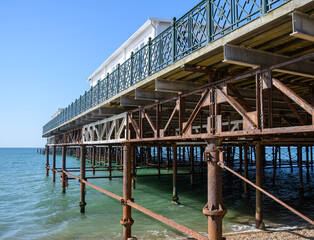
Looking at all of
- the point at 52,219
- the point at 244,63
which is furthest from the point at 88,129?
the point at 244,63

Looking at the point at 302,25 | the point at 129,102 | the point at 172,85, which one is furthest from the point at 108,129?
the point at 302,25

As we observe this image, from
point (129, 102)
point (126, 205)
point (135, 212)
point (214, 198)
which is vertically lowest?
point (135, 212)

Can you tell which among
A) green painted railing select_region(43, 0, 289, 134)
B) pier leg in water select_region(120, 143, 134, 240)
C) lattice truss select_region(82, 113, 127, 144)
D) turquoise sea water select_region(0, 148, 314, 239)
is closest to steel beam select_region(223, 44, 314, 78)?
green painted railing select_region(43, 0, 289, 134)

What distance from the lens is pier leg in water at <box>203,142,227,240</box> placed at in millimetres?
5938

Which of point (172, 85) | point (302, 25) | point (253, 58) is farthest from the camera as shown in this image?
point (172, 85)

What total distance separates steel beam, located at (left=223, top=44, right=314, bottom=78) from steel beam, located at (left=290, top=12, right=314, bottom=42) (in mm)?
965

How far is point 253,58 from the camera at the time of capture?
607 centimetres

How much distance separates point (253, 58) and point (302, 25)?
1520 millimetres

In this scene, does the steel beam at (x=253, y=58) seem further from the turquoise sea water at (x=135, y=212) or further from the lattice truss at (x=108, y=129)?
the turquoise sea water at (x=135, y=212)

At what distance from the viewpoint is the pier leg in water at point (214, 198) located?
5.94 m

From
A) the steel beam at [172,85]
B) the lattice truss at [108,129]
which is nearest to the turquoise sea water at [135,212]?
the lattice truss at [108,129]

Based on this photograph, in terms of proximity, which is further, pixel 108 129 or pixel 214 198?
pixel 108 129

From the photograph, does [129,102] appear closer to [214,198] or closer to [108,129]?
[108,129]

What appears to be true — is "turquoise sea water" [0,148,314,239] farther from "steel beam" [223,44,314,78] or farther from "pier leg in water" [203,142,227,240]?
"steel beam" [223,44,314,78]
